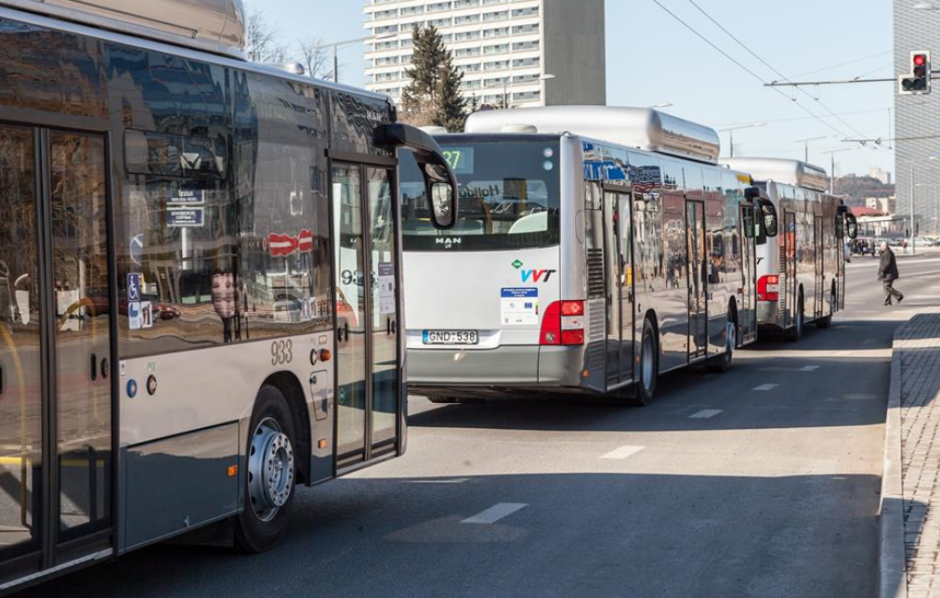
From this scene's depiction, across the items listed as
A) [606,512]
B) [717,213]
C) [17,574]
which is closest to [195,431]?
[17,574]

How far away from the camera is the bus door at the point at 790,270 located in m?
28.5

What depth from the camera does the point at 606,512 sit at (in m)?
10.2

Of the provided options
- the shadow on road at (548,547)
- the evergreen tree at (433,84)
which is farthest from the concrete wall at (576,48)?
the shadow on road at (548,547)

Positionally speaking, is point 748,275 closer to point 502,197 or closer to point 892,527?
point 502,197

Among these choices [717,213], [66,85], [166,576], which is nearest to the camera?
[66,85]

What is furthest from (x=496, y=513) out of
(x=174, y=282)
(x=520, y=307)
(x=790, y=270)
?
(x=790, y=270)

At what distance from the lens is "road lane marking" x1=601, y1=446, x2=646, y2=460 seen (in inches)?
512

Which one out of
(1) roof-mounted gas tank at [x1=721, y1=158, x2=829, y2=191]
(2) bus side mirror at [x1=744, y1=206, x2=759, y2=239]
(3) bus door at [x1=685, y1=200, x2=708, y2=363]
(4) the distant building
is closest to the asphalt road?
(3) bus door at [x1=685, y1=200, x2=708, y2=363]

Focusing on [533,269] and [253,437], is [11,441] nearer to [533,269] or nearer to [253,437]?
[253,437]

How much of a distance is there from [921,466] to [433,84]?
9769 centimetres

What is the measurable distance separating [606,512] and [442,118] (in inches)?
3543

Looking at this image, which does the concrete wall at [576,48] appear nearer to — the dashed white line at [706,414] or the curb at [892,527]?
the dashed white line at [706,414]

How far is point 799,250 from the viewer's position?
3034cm

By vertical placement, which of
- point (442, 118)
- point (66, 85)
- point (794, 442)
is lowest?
point (794, 442)
